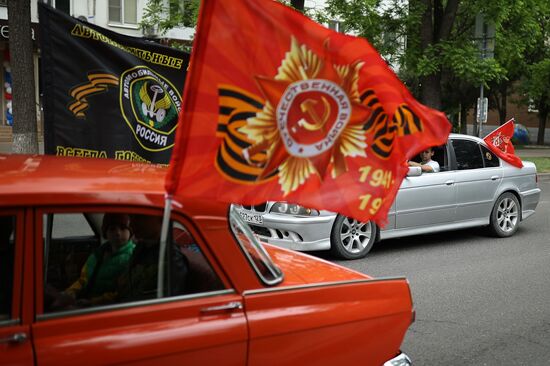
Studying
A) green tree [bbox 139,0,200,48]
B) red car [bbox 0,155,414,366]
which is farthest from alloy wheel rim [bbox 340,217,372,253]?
green tree [bbox 139,0,200,48]

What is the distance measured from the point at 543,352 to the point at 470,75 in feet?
37.4

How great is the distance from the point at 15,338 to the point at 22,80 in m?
8.27

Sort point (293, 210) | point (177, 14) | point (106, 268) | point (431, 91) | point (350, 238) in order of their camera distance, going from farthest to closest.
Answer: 1. point (431, 91)
2. point (177, 14)
3. point (350, 238)
4. point (293, 210)
5. point (106, 268)

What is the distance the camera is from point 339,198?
9.18 ft

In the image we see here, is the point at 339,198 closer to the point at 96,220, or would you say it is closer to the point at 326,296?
the point at 326,296

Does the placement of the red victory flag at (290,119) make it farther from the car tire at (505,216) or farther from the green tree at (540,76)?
the green tree at (540,76)

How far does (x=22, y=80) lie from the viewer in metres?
9.77

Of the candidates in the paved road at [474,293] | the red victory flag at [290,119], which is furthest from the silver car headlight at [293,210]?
the red victory flag at [290,119]

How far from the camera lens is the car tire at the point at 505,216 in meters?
9.71

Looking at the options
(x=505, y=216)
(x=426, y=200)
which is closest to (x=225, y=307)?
(x=426, y=200)

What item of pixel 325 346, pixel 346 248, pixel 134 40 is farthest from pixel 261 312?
pixel 346 248

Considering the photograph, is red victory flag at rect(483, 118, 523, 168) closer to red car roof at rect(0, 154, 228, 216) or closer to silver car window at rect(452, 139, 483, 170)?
silver car window at rect(452, 139, 483, 170)

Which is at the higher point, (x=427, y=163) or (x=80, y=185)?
(x=80, y=185)

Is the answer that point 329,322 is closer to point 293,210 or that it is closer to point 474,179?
point 293,210
